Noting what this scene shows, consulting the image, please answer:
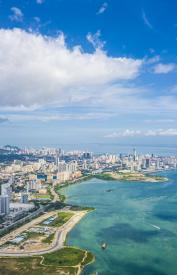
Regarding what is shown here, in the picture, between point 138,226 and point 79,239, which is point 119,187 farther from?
point 79,239

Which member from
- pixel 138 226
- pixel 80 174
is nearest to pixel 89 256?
pixel 138 226

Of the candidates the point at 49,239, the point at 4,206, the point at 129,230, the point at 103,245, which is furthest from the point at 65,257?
the point at 4,206

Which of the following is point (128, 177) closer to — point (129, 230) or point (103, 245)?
point (129, 230)

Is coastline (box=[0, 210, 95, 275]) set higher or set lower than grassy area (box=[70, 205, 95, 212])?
lower

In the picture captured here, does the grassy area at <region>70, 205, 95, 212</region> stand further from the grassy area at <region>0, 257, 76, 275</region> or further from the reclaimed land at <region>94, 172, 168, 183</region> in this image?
the reclaimed land at <region>94, 172, 168, 183</region>

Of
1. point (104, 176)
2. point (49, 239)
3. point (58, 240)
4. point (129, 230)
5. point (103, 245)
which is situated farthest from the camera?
point (104, 176)

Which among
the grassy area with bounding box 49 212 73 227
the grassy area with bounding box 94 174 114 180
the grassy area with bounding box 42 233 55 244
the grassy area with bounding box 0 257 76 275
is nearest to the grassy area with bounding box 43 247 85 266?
the grassy area with bounding box 0 257 76 275

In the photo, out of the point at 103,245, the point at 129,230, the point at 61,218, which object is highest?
the point at 61,218
